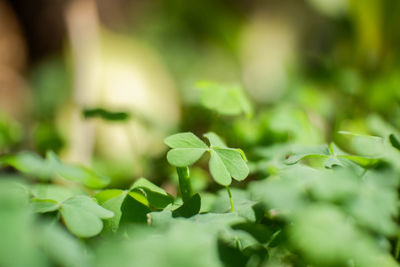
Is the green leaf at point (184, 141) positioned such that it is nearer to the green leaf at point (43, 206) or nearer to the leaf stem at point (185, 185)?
the leaf stem at point (185, 185)

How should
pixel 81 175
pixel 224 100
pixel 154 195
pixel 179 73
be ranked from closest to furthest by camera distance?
1. pixel 154 195
2. pixel 81 175
3. pixel 224 100
4. pixel 179 73

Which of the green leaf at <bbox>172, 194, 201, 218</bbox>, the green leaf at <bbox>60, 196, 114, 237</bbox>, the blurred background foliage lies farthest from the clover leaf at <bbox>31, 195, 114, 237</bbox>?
the blurred background foliage

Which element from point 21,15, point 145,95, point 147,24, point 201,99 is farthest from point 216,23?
point 201,99

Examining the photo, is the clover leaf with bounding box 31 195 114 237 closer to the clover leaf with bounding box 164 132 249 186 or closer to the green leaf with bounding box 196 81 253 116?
the clover leaf with bounding box 164 132 249 186

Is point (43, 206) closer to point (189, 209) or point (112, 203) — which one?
point (112, 203)

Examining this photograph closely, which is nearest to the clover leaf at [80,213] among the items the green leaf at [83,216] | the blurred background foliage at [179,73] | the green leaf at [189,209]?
the green leaf at [83,216]

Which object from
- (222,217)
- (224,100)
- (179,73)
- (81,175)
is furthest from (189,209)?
(179,73)

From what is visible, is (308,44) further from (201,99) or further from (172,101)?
(201,99)
